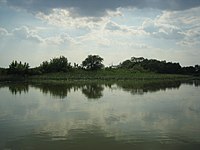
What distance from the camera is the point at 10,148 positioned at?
33.5 ft

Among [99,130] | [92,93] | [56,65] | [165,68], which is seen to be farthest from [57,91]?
[165,68]

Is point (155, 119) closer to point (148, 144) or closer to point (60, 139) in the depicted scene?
point (148, 144)

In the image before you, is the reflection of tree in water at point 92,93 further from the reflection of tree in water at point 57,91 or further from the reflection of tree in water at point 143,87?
the reflection of tree in water at point 143,87

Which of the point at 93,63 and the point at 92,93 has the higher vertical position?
the point at 93,63

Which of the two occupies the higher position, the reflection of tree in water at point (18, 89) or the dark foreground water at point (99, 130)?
the reflection of tree in water at point (18, 89)

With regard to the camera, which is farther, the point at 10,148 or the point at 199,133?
the point at 199,133

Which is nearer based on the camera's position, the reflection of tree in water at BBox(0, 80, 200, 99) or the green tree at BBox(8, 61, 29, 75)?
the reflection of tree in water at BBox(0, 80, 200, 99)

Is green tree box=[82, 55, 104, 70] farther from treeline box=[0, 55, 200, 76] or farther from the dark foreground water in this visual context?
the dark foreground water

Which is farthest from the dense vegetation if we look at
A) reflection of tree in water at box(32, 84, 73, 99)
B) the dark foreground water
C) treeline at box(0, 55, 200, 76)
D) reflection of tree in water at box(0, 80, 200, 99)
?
the dark foreground water

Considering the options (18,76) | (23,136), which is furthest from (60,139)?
(18,76)

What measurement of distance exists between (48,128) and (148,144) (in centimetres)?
514

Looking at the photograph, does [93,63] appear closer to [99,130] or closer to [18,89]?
[18,89]

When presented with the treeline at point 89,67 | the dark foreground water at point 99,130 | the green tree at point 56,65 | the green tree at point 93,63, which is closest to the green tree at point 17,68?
the treeline at point 89,67

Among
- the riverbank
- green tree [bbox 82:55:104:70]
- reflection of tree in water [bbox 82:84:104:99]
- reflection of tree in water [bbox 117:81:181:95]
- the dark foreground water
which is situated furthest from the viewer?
green tree [bbox 82:55:104:70]
